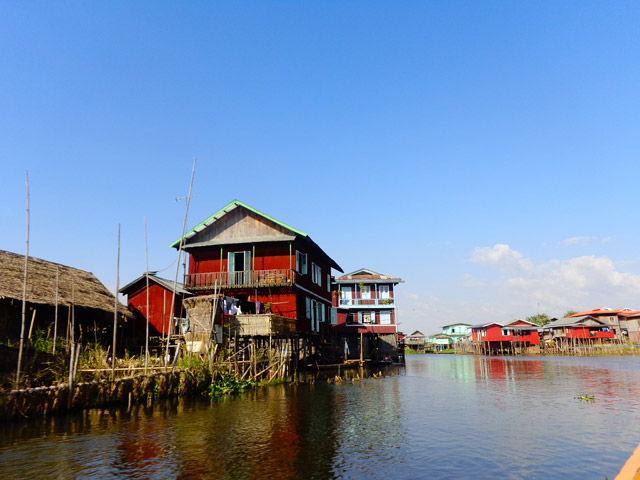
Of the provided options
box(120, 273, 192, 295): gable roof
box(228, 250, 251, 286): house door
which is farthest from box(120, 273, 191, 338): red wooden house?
box(228, 250, 251, 286): house door

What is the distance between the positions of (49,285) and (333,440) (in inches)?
744

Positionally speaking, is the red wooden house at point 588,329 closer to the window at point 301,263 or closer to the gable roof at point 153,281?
the window at point 301,263

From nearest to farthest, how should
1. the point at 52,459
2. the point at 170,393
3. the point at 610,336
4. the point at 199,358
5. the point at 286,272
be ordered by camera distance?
the point at 52,459, the point at 170,393, the point at 199,358, the point at 286,272, the point at 610,336

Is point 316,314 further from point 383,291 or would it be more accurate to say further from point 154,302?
point 383,291

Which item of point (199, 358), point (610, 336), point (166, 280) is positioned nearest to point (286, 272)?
point (166, 280)

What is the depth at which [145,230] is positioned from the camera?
22.0 metres

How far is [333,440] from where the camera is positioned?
504 inches

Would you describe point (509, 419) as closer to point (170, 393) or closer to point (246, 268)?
point (170, 393)

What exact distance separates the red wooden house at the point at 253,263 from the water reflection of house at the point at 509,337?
53400 millimetres

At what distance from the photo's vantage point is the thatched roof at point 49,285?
2155cm

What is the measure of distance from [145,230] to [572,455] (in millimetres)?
19182

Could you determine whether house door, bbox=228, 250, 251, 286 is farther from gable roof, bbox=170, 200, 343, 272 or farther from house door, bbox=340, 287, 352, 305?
house door, bbox=340, 287, 352, 305


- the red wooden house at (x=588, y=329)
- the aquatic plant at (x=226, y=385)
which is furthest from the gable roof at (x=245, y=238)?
the red wooden house at (x=588, y=329)

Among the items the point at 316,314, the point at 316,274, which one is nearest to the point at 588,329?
the point at 316,274
